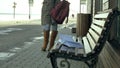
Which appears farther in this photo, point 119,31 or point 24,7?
point 24,7

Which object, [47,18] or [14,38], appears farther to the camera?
[14,38]

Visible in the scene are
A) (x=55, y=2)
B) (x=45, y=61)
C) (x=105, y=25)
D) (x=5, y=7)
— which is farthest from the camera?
(x=5, y=7)

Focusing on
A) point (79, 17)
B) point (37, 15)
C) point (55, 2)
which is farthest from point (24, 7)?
point (55, 2)

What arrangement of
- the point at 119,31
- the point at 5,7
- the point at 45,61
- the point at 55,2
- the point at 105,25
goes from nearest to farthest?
the point at 105,25 < the point at 119,31 < the point at 45,61 < the point at 55,2 < the point at 5,7

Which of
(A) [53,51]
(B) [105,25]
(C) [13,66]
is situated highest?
(B) [105,25]

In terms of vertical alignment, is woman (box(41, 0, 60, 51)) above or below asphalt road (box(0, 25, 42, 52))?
above

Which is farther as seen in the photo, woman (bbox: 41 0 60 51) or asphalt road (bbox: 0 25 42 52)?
asphalt road (bbox: 0 25 42 52)

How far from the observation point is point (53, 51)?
205 inches

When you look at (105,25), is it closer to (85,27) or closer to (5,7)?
(85,27)

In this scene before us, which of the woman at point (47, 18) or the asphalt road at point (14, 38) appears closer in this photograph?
the woman at point (47, 18)

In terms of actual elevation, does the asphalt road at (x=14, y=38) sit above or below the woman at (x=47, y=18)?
below

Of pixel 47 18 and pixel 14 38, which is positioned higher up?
pixel 47 18

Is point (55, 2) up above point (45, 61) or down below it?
above

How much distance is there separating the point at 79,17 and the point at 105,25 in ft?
37.1
